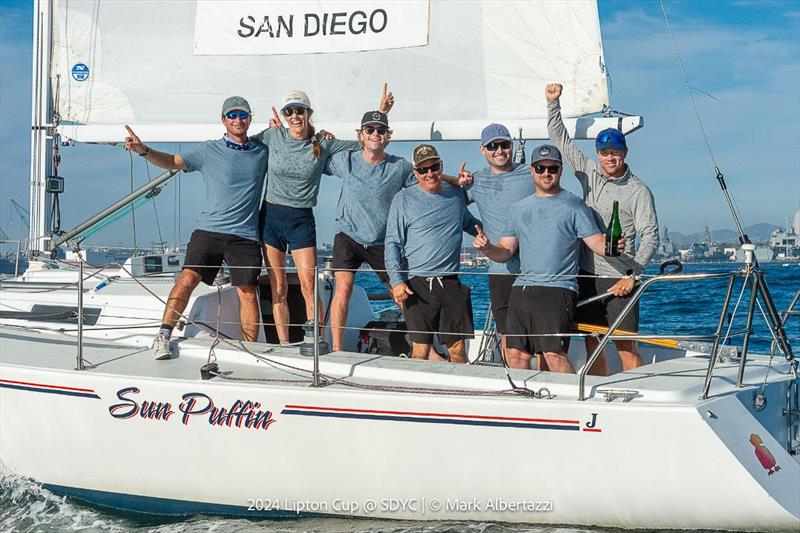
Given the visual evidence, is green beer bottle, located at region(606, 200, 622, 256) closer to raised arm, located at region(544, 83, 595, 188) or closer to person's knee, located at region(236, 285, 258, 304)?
raised arm, located at region(544, 83, 595, 188)

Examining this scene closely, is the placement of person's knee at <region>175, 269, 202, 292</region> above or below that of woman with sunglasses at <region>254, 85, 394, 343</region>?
below

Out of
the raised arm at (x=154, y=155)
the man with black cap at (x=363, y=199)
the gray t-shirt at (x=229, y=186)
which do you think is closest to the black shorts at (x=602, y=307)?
the man with black cap at (x=363, y=199)

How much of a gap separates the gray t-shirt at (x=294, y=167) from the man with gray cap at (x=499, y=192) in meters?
0.81

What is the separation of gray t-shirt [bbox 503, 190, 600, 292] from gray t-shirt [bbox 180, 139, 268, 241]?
1.67m

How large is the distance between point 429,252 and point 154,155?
171cm

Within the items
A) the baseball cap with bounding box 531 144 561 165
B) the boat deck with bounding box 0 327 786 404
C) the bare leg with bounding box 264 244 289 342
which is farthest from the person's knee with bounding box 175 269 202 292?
the baseball cap with bounding box 531 144 561 165

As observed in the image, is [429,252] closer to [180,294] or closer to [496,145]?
[496,145]

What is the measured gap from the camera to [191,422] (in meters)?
4.51

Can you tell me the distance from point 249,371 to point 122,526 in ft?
3.56

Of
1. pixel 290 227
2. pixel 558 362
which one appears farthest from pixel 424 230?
pixel 558 362

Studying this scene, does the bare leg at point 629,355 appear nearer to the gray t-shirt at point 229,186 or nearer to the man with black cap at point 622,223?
the man with black cap at point 622,223

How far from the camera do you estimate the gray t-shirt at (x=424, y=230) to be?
16.1 ft

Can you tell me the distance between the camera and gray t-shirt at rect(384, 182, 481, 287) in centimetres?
492

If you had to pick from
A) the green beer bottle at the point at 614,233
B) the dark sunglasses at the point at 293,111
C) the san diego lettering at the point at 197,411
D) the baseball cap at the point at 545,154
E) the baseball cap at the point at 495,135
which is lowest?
the san diego lettering at the point at 197,411
